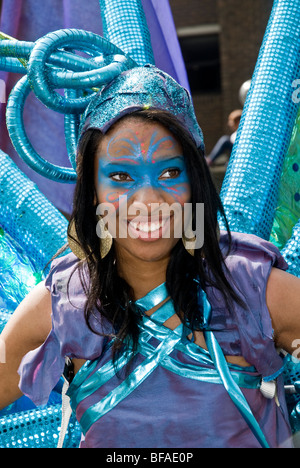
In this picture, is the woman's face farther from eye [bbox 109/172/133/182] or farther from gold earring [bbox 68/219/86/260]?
gold earring [bbox 68/219/86/260]

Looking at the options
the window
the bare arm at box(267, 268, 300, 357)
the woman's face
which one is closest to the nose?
the woman's face

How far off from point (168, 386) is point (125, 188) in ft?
1.07

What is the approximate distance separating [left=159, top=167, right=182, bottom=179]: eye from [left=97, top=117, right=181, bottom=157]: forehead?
3 centimetres

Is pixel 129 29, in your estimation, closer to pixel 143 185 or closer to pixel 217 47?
pixel 143 185

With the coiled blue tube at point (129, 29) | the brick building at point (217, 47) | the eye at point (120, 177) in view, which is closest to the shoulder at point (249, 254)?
the eye at point (120, 177)

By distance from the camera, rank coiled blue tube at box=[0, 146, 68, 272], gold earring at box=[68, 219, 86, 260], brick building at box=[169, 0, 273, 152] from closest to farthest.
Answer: gold earring at box=[68, 219, 86, 260], coiled blue tube at box=[0, 146, 68, 272], brick building at box=[169, 0, 273, 152]

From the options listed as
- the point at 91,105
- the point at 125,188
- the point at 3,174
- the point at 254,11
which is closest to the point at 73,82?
the point at 91,105

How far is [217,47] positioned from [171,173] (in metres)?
7.67

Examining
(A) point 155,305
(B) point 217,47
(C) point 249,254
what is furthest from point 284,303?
(B) point 217,47

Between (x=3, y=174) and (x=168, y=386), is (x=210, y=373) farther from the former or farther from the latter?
(x=3, y=174)

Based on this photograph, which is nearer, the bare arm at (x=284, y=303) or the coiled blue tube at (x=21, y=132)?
the bare arm at (x=284, y=303)

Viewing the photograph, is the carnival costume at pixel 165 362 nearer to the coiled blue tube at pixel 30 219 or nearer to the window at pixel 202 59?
the coiled blue tube at pixel 30 219

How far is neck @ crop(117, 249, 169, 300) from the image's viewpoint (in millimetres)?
1106

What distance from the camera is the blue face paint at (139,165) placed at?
103cm
